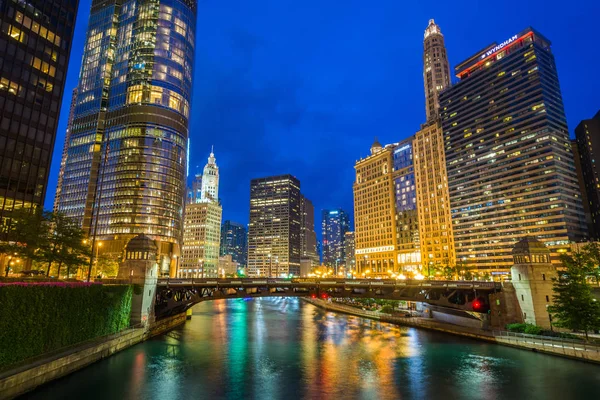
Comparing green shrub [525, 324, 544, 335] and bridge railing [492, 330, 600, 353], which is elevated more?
green shrub [525, 324, 544, 335]

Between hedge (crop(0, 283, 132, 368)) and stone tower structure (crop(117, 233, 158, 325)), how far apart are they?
9.09m

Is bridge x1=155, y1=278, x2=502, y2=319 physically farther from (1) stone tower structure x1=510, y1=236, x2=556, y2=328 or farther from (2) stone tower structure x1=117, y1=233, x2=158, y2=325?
(1) stone tower structure x1=510, y1=236, x2=556, y2=328

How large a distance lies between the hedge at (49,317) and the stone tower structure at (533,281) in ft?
217

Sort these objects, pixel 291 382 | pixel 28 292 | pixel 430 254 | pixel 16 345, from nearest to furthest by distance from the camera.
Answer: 1. pixel 16 345
2. pixel 28 292
3. pixel 291 382
4. pixel 430 254

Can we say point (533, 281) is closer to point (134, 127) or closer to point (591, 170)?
point (134, 127)

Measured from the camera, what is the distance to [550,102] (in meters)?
166

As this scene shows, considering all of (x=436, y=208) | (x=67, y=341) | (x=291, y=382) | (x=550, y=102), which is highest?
(x=550, y=102)

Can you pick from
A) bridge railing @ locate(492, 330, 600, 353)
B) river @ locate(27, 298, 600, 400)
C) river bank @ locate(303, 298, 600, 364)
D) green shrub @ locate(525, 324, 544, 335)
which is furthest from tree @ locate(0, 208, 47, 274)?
green shrub @ locate(525, 324, 544, 335)

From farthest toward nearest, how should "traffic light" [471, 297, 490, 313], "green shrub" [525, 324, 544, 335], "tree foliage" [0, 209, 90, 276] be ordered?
"traffic light" [471, 297, 490, 313] → "tree foliage" [0, 209, 90, 276] → "green shrub" [525, 324, 544, 335]

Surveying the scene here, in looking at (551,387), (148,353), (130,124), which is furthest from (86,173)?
(551,387)

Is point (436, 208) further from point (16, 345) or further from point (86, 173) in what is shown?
point (16, 345)

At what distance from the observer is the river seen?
34.4m

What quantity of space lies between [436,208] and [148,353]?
179737mm

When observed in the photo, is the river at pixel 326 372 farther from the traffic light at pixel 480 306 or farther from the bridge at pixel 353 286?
the bridge at pixel 353 286
